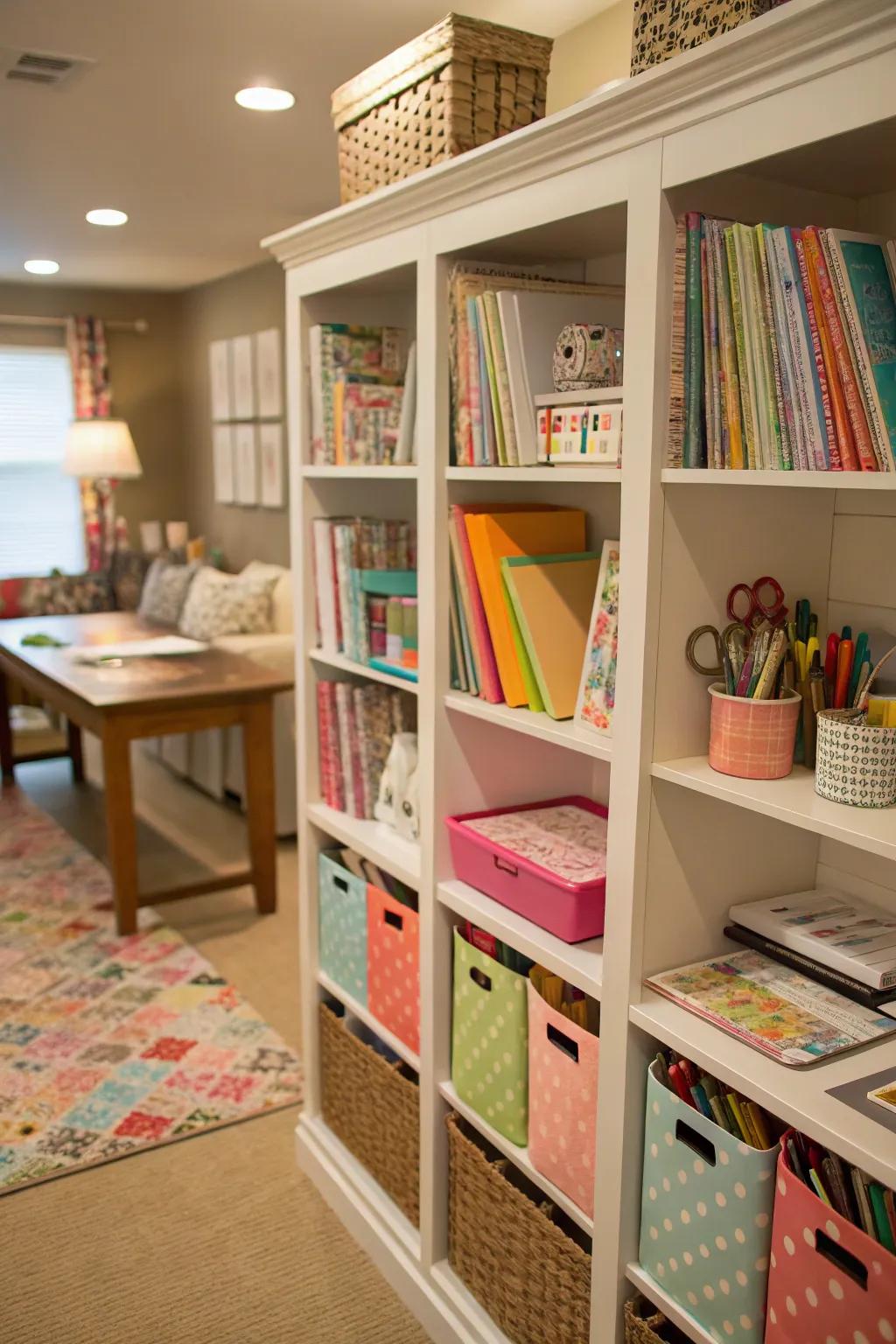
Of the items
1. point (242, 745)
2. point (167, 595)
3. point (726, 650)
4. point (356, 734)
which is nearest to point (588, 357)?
point (726, 650)

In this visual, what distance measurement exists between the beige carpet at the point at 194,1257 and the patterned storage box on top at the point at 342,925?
0.48 meters

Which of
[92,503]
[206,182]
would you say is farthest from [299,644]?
[92,503]

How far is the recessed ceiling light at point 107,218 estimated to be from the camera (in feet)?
13.9

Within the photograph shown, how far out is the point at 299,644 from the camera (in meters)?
2.29

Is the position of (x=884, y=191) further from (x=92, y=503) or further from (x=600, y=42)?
(x=92, y=503)

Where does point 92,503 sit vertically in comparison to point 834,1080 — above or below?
above

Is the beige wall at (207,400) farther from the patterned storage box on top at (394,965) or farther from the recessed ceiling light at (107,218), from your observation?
the patterned storage box on top at (394,965)

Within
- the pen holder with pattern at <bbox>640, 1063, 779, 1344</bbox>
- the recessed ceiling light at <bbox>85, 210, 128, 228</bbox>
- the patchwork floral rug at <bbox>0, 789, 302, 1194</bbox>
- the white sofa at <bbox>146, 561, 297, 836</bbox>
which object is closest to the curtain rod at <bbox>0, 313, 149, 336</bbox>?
the recessed ceiling light at <bbox>85, 210, 128, 228</bbox>

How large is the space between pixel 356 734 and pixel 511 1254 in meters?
0.96

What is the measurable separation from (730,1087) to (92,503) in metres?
6.07

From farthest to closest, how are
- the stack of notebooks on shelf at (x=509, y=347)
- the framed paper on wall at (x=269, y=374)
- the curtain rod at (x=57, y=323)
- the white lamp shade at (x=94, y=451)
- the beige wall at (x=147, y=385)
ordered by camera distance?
the beige wall at (x=147, y=385), the curtain rod at (x=57, y=323), the white lamp shade at (x=94, y=451), the framed paper on wall at (x=269, y=374), the stack of notebooks on shelf at (x=509, y=347)

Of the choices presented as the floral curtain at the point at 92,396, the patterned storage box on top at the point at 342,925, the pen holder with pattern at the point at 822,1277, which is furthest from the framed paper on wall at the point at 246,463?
the pen holder with pattern at the point at 822,1277

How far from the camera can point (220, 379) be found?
6227 millimetres

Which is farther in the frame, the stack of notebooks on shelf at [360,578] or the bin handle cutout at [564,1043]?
the stack of notebooks on shelf at [360,578]
